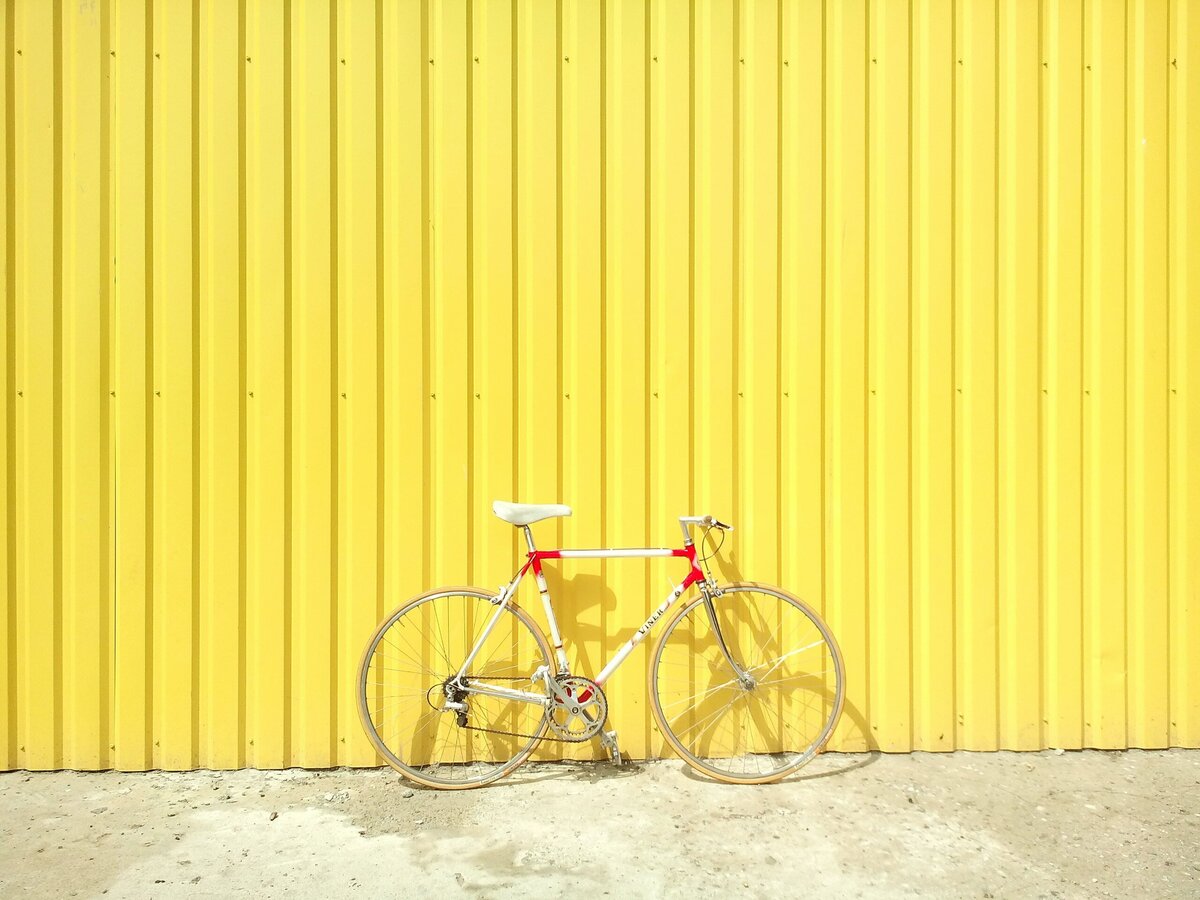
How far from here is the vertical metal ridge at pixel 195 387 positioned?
362cm

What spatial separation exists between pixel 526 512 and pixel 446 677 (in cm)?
87

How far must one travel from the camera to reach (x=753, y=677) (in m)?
3.66

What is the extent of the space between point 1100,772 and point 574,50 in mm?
4036

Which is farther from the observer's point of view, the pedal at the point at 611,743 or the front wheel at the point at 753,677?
the front wheel at the point at 753,677

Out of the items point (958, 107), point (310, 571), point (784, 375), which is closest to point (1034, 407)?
point (784, 375)

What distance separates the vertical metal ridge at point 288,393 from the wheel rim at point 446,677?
0.39 metres

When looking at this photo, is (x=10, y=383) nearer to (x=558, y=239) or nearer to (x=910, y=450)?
(x=558, y=239)

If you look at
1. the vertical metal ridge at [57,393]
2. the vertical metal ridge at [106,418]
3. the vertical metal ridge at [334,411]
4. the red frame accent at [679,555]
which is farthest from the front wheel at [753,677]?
the vertical metal ridge at [57,393]

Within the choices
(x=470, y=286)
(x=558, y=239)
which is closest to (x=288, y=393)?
(x=470, y=286)

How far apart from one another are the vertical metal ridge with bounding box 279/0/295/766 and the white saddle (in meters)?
0.99

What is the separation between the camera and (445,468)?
3.64 m

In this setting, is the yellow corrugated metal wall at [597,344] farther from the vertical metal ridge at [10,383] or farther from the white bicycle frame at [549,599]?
the white bicycle frame at [549,599]

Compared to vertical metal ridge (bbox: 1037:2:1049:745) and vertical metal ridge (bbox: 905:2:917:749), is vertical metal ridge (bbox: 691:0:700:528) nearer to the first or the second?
vertical metal ridge (bbox: 905:2:917:749)

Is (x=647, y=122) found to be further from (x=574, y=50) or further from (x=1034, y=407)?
(x=1034, y=407)
